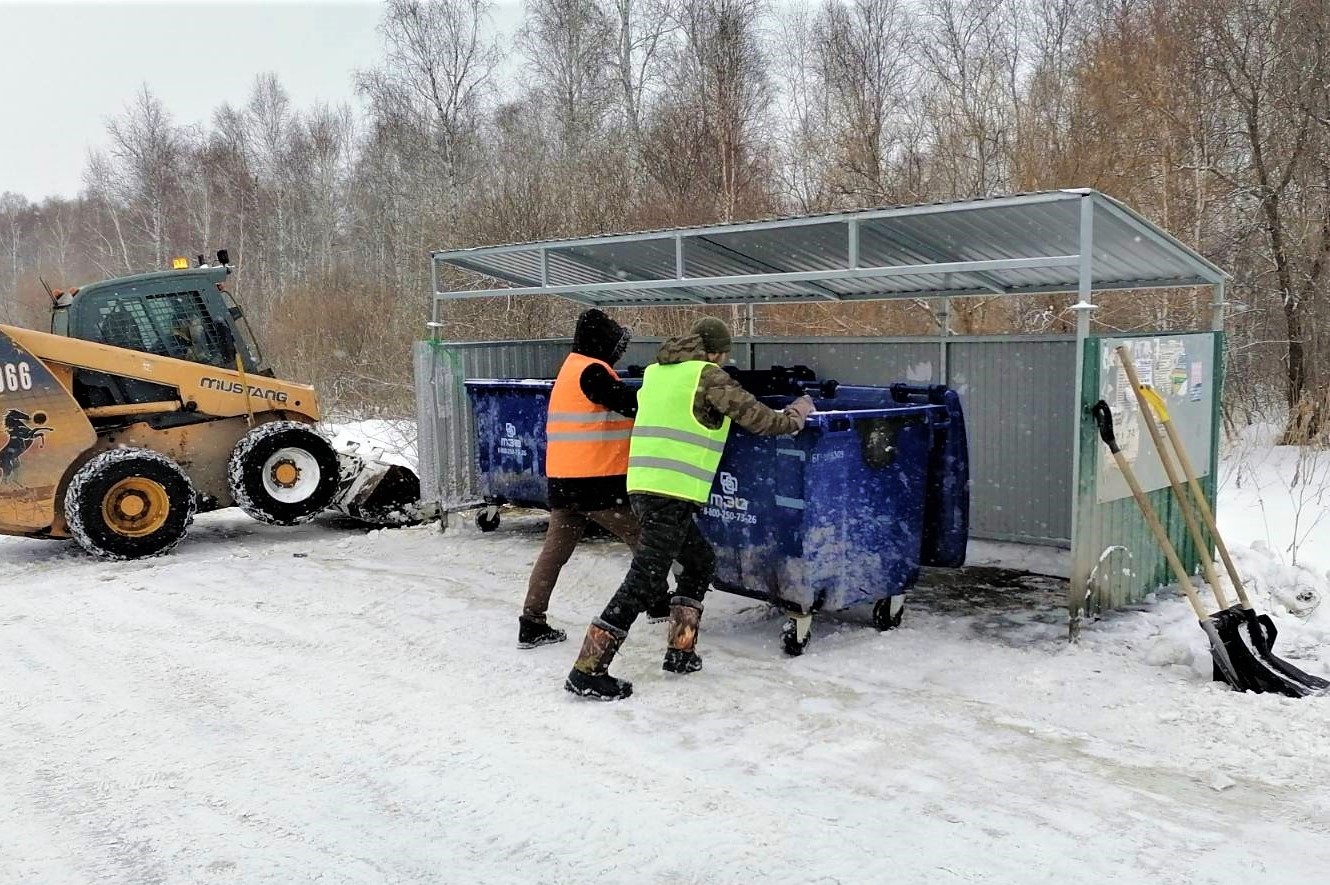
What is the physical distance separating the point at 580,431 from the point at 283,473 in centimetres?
463

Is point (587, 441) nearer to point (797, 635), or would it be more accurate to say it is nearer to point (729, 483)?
point (729, 483)

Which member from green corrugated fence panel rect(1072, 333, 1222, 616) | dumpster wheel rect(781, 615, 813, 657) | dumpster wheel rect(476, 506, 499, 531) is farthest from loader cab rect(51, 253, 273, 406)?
green corrugated fence panel rect(1072, 333, 1222, 616)

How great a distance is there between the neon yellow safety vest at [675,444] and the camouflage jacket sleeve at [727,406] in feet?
0.11

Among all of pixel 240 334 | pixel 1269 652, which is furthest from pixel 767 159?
pixel 1269 652

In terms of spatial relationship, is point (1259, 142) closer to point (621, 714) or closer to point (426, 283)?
point (621, 714)

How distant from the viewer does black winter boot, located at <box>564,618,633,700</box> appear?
4.84m

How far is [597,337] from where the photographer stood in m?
5.45

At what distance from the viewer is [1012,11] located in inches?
1043

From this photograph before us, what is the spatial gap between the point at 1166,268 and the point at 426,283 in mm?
15041

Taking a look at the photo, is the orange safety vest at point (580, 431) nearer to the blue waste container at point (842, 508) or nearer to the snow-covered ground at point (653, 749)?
the blue waste container at point (842, 508)

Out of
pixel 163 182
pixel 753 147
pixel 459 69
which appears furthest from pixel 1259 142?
pixel 163 182

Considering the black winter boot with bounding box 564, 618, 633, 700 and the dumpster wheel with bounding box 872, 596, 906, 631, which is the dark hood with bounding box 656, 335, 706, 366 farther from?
the dumpster wheel with bounding box 872, 596, 906, 631

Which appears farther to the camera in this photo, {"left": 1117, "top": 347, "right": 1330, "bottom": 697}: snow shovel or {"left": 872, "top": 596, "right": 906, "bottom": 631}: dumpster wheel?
{"left": 872, "top": 596, "right": 906, "bottom": 631}: dumpster wheel

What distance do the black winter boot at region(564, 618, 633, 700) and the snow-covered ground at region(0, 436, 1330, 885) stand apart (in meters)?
0.10
